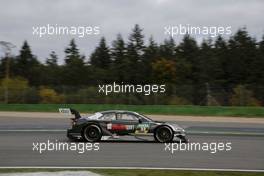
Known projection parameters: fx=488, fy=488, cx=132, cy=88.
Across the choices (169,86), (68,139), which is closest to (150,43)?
(169,86)

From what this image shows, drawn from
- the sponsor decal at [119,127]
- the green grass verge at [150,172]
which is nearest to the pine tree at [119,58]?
the sponsor decal at [119,127]

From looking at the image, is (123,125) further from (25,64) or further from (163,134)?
(25,64)

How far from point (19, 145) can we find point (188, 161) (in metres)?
5.52

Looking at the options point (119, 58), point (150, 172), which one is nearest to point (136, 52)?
point (119, 58)

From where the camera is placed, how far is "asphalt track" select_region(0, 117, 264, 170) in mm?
11250

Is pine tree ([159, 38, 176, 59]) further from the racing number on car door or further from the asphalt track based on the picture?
the racing number on car door

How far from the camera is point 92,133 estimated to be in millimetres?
15156

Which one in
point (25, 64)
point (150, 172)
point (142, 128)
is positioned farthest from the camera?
point (25, 64)

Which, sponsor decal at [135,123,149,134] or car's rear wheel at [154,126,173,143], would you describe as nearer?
car's rear wheel at [154,126,173,143]

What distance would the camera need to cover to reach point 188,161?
38.5 feet

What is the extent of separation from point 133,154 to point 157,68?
→ 9577 millimetres

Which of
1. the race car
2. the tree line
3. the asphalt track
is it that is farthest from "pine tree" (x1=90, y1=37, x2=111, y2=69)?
the race car

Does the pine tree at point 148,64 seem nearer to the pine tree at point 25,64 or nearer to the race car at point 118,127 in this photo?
the race car at point 118,127

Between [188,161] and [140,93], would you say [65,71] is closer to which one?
[140,93]
